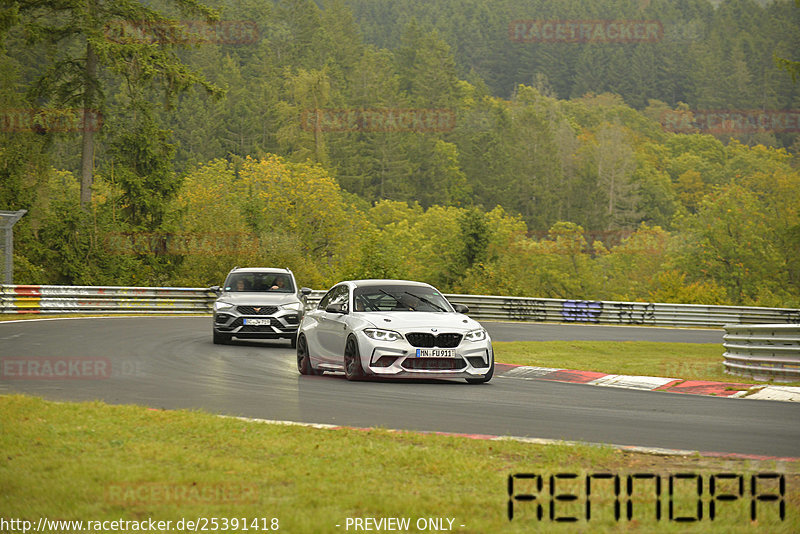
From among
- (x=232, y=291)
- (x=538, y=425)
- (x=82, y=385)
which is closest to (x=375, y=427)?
(x=538, y=425)

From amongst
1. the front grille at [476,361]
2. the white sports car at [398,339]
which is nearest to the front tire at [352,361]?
the white sports car at [398,339]

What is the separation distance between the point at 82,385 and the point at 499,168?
4500 inches

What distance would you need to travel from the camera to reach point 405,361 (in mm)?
14703

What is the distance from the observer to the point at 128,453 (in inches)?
321

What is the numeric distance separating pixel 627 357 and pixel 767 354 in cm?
731

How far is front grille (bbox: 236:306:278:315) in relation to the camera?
73.8 ft

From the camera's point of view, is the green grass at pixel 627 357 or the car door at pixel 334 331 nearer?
the car door at pixel 334 331
